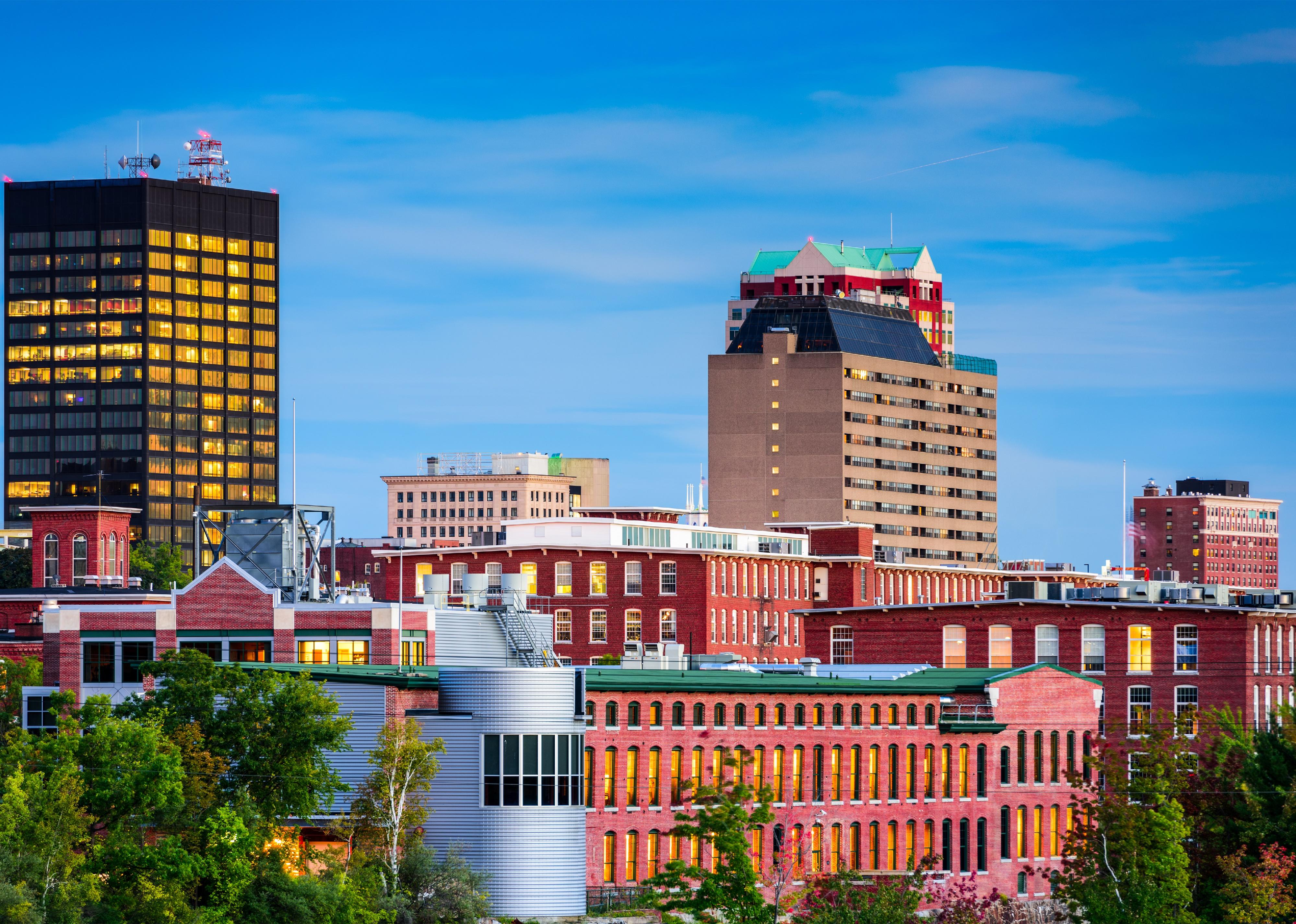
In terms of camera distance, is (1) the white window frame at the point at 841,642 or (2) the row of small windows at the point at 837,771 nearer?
(2) the row of small windows at the point at 837,771

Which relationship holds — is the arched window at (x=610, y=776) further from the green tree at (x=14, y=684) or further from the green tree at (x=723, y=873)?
the green tree at (x=14, y=684)

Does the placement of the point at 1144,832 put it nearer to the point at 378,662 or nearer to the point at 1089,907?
the point at 1089,907

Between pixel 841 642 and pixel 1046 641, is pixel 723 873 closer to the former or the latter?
pixel 1046 641

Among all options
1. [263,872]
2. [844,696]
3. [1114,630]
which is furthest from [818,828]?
[1114,630]

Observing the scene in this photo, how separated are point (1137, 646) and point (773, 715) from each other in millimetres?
48170

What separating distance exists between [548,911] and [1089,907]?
23.0m

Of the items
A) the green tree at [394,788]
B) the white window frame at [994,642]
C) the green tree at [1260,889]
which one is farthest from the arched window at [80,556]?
the green tree at [1260,889]

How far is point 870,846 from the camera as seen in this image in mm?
115625

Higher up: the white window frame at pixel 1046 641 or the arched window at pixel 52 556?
the arched window at pixel 52 556

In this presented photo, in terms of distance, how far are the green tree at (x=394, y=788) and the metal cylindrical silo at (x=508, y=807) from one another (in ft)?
11.1

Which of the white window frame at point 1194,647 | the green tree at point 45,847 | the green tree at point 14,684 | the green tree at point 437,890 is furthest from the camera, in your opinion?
the white window frame at point 1194,647

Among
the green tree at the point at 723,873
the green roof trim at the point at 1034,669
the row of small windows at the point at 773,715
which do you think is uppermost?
the green roof trim at the point at 1034,669

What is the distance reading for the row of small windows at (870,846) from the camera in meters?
103

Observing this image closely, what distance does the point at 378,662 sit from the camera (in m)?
112
